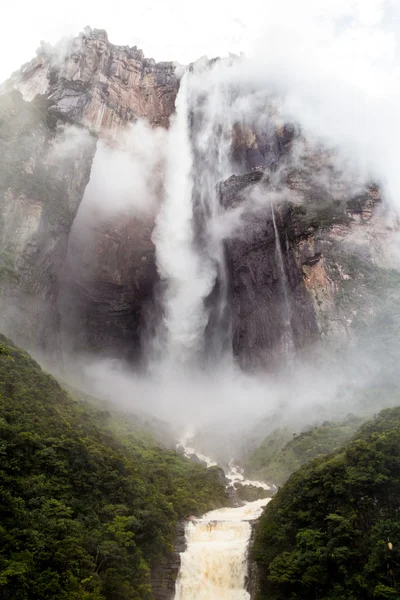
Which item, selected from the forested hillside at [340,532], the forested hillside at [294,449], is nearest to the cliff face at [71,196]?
the forested hillside at [294,449]

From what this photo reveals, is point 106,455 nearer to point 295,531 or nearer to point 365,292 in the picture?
point 295,531

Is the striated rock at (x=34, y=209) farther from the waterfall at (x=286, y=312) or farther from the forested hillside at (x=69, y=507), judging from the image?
the waterfall at (x=286, y=312)

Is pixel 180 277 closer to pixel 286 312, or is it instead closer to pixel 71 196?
pixel 286 312

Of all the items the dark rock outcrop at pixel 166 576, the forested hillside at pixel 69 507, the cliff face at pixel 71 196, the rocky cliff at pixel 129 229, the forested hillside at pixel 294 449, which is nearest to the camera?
the forested hillside at pixel 69 507

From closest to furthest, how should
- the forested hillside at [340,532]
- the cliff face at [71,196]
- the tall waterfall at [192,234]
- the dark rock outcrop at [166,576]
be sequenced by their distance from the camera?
the forested hillside at [340,532] → the dark rock outcrop at [166,576] → the cliff face at [71,196] → the tall waterfall at [192,234]

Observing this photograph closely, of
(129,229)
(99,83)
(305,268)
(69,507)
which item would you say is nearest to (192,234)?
(129,229)

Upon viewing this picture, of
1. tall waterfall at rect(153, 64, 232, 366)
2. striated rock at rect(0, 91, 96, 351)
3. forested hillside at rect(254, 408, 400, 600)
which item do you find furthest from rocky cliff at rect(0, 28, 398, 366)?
forested hillside at rect(254, 408, 400, 600)

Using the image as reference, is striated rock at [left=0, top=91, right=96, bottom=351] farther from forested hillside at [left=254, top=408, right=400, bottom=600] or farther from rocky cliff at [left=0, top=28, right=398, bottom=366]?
forested hillside at [left=254, top=408, right=400, bottom=600]

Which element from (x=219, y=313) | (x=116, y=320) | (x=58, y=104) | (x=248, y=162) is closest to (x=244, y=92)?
(x=248, y=162)
